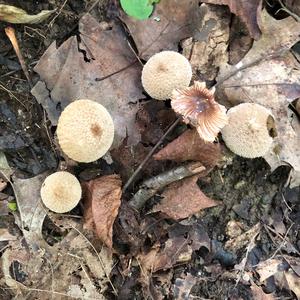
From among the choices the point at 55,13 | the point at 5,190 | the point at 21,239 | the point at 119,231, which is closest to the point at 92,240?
the point at 119,231

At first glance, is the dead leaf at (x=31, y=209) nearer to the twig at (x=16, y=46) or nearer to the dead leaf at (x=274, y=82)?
the twig at (x=16, y=46)

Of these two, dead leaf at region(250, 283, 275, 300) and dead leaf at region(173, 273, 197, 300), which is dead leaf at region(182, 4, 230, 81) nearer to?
dead leaf at region(173, 273, 197, 300)

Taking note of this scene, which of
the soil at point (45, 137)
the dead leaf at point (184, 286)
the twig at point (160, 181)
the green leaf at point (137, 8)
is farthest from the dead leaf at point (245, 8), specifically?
the dead leaf at point (184, 286)

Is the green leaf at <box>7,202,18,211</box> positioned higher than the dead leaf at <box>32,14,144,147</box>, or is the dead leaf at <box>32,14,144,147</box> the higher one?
the dead leaf at <box>32,14,144,147</box>

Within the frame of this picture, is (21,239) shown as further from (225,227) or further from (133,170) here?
(225,227)

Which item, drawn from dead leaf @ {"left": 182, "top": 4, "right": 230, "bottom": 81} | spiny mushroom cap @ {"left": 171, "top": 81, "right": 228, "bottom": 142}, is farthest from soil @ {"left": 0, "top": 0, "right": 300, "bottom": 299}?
dead leaf @ {"left": 182, "top": 4, "right": 230, "bottom": 81}

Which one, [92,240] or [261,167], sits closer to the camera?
[92,240]

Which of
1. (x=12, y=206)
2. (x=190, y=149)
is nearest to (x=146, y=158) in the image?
(x=190, y=149)
